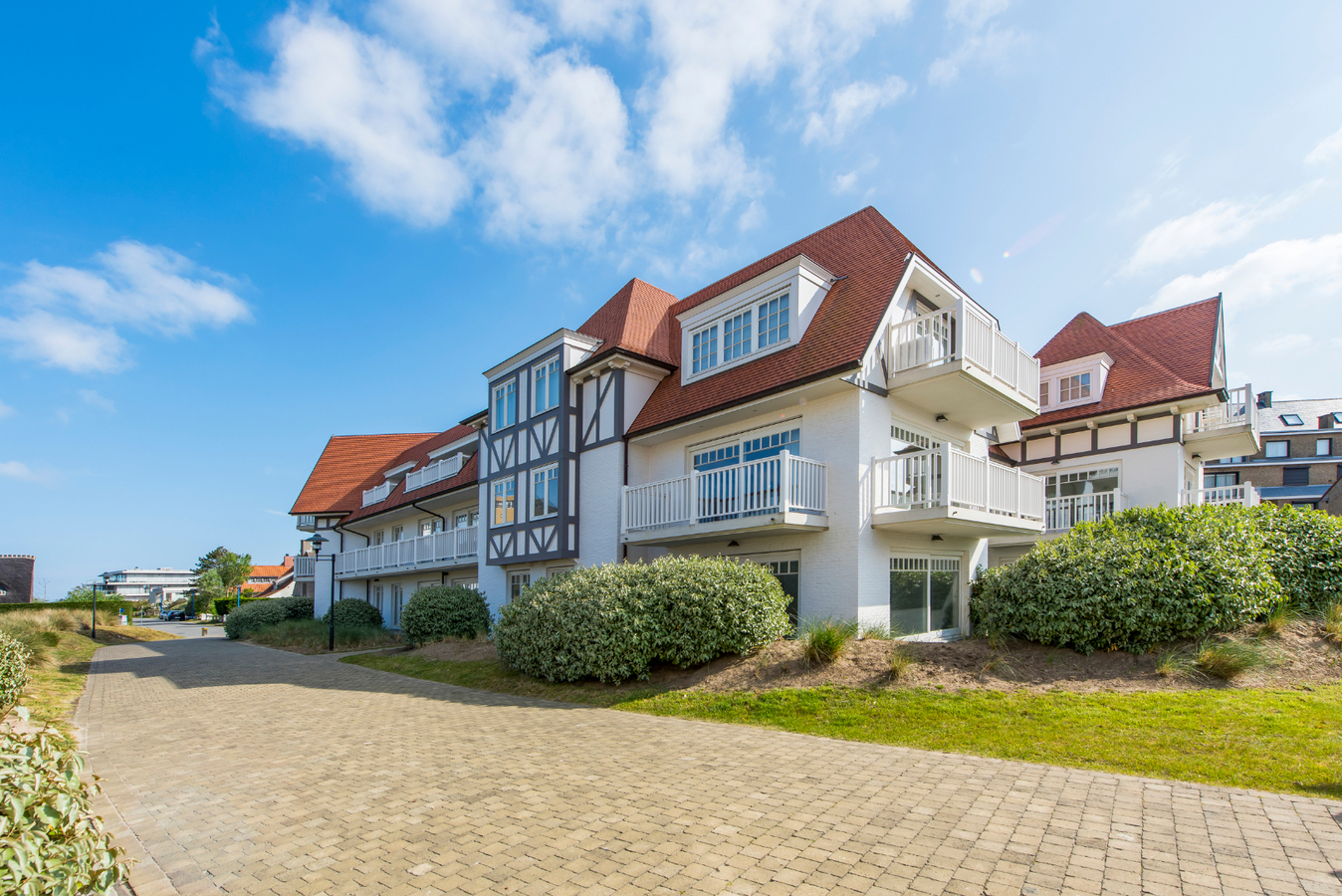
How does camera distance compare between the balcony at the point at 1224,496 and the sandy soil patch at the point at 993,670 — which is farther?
the balcony at the point at 1224,496

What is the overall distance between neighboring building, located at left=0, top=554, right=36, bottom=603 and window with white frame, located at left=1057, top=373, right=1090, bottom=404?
56669 mm

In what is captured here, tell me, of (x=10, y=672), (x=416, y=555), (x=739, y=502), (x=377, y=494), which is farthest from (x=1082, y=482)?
(x=377, y=494)

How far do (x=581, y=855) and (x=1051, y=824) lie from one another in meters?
3.44

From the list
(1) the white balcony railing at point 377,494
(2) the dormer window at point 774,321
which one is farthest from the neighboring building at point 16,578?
(2) the dormer window at point 774,321

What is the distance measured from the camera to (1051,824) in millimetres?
5051

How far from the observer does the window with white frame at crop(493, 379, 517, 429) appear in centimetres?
2111

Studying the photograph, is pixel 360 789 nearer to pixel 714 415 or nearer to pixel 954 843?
pixel 954 843

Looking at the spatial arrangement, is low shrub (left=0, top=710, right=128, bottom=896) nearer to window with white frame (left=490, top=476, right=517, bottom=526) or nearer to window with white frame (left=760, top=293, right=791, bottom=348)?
window with white frame (left=760, top=293, right=791, bottom=348)

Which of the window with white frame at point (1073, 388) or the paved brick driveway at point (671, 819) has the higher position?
the window with white frame at point (1073, 388)

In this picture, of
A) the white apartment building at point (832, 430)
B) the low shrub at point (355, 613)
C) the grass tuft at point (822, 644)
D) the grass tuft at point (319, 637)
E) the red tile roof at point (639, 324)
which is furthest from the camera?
the low shrub at point (355, 613)

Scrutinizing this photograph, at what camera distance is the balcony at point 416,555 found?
23797mm

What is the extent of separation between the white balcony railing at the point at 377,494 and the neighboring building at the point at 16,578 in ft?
86.8

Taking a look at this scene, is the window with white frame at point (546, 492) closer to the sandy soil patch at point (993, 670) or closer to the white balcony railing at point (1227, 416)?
the sandy soil patch at point (993, 670)

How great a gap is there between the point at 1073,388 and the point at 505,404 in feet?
56.0
